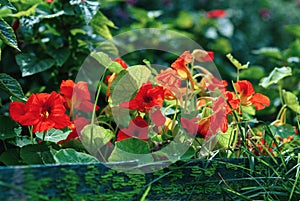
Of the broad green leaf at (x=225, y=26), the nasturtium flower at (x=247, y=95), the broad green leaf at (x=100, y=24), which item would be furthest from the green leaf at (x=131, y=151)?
the broad green leaf at (x=225, y=26)

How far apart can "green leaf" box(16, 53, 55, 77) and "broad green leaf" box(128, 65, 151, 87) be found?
52 cm

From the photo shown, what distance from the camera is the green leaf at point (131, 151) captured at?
3.82ft

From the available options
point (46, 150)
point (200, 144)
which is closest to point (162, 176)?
point (200, 144)

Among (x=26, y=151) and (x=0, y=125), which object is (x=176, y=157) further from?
(x=0, y=125)

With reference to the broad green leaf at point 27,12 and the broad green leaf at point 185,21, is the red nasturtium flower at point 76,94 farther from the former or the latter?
the broad green leaf at point 185,21

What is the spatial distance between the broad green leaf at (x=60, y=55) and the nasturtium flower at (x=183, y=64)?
55 cm

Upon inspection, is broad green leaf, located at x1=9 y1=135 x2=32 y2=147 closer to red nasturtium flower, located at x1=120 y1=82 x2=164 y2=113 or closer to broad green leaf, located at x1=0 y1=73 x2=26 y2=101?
broad green leaf, located at x1=0 y1=73 x2=26 y2=101

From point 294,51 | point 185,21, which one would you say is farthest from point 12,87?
point 185,21

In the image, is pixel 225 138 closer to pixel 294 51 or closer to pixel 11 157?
pixel 11 157

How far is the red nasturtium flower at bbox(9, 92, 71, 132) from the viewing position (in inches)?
46.3

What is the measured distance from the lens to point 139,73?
4.25 ft

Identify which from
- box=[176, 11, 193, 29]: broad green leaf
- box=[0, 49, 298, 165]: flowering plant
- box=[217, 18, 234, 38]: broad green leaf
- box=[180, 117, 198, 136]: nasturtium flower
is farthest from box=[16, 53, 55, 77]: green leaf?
box=[217, 18, 234, 38]: broad green leaf

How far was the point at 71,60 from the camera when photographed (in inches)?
72.6

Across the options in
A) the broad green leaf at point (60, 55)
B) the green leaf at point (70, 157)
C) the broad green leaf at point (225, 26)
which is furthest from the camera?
the broad green leaf at point (225, 26)
